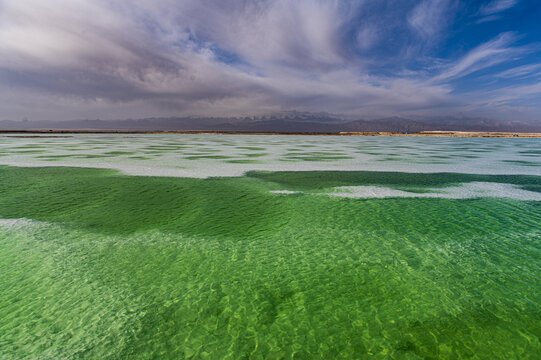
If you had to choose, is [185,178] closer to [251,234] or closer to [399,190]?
[251,234]

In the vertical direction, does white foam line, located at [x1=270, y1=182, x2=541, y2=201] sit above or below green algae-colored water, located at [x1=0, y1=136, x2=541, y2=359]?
above

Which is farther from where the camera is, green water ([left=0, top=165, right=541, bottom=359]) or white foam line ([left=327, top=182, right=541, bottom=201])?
white foam line ([left=327, top=182, right=541, bottom=201])

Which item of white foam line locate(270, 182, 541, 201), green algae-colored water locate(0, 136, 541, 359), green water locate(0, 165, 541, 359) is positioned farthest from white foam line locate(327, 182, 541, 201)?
green water locate(0, 165, 541, 359)

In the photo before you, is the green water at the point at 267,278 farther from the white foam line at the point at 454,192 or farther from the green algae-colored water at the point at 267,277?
the white foam line at the point at 454,192

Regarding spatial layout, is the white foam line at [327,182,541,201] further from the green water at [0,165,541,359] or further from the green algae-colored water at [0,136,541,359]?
the green water at [0,165,541,359]

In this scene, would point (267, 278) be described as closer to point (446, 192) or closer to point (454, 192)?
point (446, 192)

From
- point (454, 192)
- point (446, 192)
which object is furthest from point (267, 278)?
point (454, 192)
